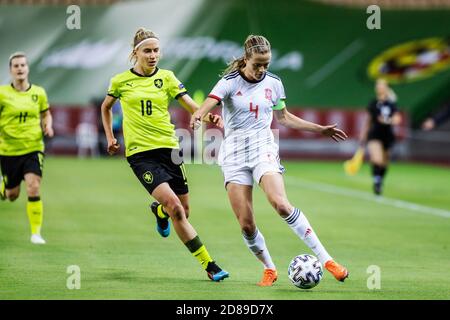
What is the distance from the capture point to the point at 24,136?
13711 millimetres

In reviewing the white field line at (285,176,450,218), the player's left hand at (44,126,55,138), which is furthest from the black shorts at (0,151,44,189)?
the white field line at (285,176,450,218)

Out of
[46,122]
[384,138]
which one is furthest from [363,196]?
[46,122]

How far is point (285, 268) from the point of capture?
453 inches

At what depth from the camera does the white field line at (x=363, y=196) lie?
18688 millimetres

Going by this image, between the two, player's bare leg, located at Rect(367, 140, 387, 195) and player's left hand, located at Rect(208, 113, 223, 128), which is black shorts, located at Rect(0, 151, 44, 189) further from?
player's bare leg, located at Rect(367, 140, 387, 195)

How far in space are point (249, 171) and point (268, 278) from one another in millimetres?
1067

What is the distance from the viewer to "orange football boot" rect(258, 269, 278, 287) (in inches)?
399

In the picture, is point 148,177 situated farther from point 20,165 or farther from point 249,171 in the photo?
point 20,165

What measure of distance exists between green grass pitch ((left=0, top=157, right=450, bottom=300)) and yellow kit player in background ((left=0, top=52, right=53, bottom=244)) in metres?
0.60

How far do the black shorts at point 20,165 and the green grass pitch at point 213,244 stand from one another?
32.2 inches
